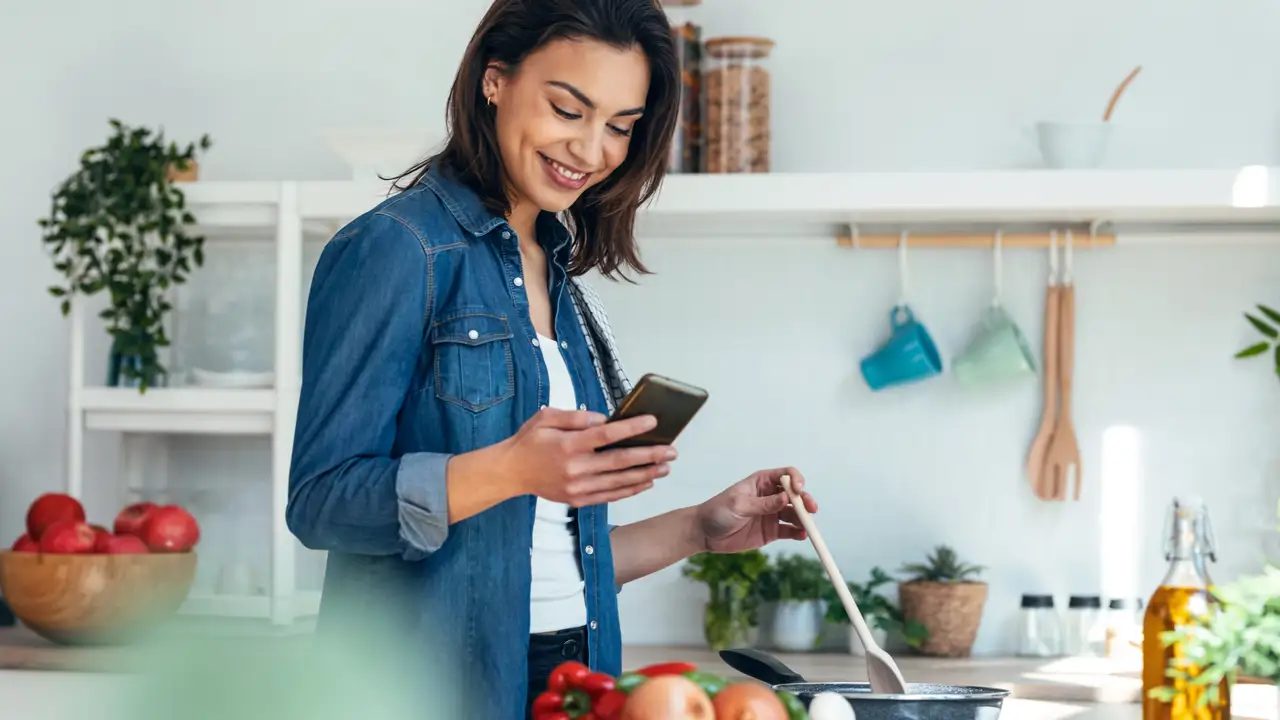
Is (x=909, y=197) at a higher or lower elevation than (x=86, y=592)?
higher

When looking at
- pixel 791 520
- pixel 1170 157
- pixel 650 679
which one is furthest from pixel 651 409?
pixel 1170 157

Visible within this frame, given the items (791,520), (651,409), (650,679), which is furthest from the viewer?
(791,520)

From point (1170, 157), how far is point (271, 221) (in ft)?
4.91

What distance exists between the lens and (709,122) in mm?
2281

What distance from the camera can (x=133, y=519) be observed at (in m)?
2.24

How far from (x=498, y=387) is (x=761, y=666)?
30cm

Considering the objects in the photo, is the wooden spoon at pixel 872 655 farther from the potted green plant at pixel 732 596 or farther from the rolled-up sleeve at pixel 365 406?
the potted green plant at pixel 732 596

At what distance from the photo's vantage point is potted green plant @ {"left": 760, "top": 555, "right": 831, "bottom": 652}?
2.30 m

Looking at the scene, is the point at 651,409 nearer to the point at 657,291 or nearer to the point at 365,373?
the point at 365,373

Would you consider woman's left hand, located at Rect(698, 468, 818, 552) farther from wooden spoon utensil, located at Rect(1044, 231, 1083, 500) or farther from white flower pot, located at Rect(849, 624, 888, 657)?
wooden spoon utensil, located at Rect(1044, 231, 1083, 500)

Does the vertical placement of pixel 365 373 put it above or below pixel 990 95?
below

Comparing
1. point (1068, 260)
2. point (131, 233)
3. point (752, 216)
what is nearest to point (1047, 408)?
point (1068, 260)

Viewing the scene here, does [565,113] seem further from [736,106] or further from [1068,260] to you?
[1068,260]

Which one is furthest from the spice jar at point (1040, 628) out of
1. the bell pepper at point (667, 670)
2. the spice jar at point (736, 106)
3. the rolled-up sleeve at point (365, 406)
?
the bell pepper at point (667, 670)
